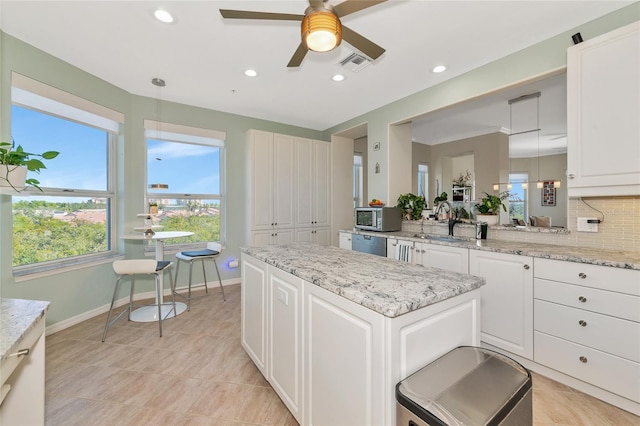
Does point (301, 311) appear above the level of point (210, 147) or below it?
below

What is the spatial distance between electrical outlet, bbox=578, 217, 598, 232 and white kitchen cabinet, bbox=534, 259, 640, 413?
2.00 feet

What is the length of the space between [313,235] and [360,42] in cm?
331

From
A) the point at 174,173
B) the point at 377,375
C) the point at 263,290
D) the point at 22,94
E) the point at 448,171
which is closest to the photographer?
the point at 377,375

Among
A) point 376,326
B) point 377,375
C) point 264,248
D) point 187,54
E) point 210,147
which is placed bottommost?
point 377,375

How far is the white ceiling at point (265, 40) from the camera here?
1.95 metres

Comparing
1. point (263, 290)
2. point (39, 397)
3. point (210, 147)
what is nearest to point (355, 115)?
point (210, 147)

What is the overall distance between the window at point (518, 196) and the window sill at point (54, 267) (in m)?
4.90

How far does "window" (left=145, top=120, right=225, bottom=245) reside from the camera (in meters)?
3.71

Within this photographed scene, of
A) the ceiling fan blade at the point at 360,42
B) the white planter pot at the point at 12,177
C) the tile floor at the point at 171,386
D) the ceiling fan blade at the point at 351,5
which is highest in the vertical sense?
the ceiling fan blade at the point at 351,5

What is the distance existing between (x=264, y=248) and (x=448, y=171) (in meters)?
4.54

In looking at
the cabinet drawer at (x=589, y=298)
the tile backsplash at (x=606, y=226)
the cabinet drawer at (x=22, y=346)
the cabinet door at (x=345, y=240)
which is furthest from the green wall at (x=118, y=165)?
the tile backsplash at (x=606, y=226)

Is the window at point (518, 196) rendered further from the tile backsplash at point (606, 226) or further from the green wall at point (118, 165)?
the green wall at point (118, 165)

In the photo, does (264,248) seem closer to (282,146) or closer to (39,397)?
(39,397)

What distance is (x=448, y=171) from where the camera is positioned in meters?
5.31
